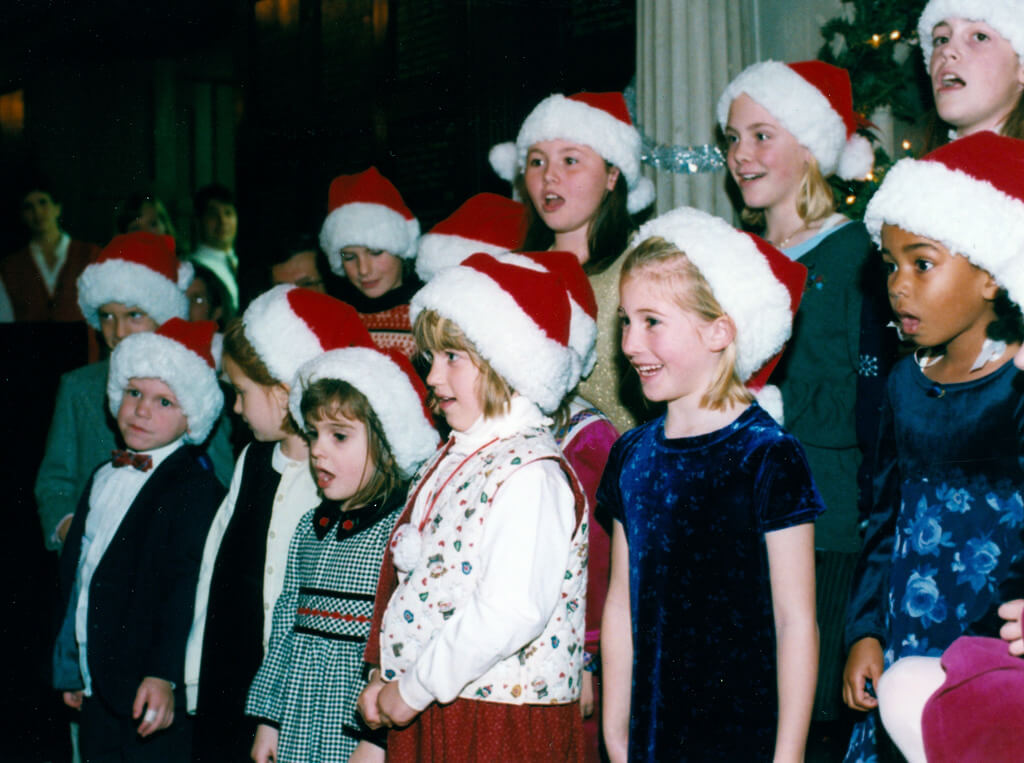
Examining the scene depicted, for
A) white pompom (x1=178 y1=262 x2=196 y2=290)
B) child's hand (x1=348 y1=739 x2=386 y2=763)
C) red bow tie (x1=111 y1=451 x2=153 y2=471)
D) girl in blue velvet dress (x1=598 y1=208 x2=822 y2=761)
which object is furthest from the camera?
white pompom (x1=178 y1=262 x2=196 y2=290)

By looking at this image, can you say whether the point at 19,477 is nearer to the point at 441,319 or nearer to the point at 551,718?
the point at 441,319

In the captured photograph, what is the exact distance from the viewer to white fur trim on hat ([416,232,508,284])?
362 cm

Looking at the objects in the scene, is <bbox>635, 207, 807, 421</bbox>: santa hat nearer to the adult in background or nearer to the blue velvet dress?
the blue velvet dress

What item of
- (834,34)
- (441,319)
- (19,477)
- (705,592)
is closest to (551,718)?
(705,592)

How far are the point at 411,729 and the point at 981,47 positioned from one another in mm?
2219

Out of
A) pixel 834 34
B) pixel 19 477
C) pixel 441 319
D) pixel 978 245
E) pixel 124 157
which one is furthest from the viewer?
Answer: pixel 124 157

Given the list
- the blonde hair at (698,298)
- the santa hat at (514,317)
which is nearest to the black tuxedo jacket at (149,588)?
the santa hat at (514,317)

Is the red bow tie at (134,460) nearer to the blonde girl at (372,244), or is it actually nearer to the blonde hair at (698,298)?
the blonde girl at (372,244)

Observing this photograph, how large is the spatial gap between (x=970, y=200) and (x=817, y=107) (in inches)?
43.8

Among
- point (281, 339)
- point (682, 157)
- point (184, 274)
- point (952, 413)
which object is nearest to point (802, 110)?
point (682, 157)

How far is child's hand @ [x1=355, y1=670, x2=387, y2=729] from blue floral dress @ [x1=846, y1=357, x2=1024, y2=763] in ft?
3.39

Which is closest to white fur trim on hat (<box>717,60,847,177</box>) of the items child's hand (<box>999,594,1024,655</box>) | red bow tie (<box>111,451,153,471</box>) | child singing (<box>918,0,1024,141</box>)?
child singing (<box>918,0,1024,141</box>)

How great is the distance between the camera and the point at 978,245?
5.95ft

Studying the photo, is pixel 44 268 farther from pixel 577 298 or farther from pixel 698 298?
pixel 698 298
